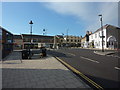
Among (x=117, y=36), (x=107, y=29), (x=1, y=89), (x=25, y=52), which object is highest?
(x=107, y=29)

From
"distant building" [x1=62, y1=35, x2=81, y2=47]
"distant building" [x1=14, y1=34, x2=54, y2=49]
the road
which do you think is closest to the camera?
the road

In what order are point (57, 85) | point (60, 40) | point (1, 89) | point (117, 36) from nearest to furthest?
1. point (1, 89)
2. point (57, 85)
3. point (117, 36)
4. point (60, 40)

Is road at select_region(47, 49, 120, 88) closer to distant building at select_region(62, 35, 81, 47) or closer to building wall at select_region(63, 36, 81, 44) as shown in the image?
distant building at select_region(62, 35, 81, 47)

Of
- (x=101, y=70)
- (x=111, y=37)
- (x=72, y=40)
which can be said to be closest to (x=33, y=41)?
(x=72, y=40)

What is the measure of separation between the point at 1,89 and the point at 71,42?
246 feet

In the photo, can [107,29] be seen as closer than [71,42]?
Yes

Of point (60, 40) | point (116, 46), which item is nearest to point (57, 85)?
point (116, 46)

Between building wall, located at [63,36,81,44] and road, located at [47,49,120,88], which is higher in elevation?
building wall, located at [63,36,81,44]

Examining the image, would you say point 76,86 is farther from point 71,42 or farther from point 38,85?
point 71,42

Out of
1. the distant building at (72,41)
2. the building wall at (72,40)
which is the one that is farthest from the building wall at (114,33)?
the building wall at (72,40)

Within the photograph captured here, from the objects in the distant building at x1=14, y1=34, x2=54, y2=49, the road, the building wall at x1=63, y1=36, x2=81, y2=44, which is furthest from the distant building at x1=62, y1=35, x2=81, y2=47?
the road

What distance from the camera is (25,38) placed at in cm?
5784

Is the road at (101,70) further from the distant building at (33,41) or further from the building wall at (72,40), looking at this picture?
the building wall at (72,40)

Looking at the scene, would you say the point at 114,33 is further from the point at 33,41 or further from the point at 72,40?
the point at 72,40
